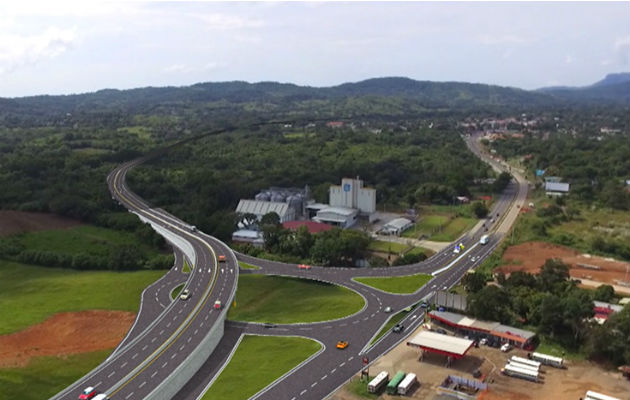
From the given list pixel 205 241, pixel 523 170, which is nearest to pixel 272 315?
pixel 205 241

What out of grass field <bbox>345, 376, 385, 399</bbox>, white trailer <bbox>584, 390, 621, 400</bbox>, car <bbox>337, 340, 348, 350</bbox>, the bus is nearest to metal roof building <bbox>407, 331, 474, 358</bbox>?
the bus

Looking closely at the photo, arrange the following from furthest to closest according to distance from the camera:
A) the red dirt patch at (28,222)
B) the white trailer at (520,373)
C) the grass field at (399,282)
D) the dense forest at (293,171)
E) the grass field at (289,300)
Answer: the dense forest at (293,171)
the red dirt patch at (28,222)
the grass field at (399,282)
the grass field at (289,300)
the white trailer at (520,373)

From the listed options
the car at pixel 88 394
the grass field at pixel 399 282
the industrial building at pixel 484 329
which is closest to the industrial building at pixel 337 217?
the grass field at pixel 399 282

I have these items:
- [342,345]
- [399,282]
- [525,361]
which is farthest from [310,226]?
[525,361]

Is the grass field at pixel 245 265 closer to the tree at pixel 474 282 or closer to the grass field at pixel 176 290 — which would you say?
the grass field at pixel 176 290

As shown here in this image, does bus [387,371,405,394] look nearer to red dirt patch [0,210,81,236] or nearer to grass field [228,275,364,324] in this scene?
grass field [228,275,364,324]

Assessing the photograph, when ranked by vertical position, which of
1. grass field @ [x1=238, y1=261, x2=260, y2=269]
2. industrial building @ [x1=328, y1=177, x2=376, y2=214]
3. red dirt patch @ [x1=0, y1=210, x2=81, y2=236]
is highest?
industrial building @ [x1=328, y1=177, x2=376, y2=214]
